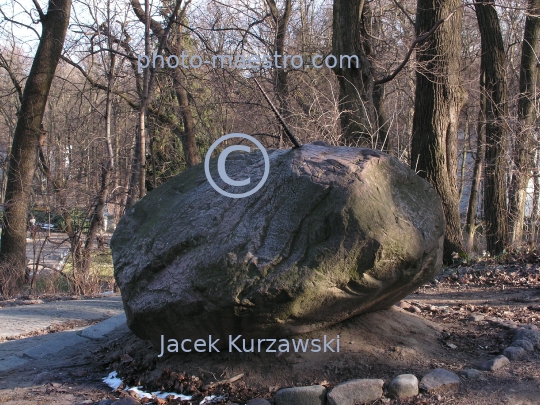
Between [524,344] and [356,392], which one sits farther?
[524,344]

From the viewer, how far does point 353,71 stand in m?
9.55

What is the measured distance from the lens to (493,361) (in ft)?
12.8

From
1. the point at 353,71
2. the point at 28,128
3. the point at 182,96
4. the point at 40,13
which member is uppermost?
the point at 40,13

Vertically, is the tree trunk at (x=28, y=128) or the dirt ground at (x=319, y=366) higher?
the tree trunk at (x=28, y=128)

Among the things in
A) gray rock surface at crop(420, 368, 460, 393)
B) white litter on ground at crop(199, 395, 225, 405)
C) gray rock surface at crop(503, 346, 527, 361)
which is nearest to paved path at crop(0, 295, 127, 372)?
white litter on ground at crop(199, 395, 225, 405)

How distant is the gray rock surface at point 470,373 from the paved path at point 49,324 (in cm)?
352

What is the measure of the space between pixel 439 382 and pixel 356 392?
0.59m

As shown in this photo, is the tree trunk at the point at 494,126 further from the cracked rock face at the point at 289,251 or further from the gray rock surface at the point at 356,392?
the gray rock surface at the point at 356,392

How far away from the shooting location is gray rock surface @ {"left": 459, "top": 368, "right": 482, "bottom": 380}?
3.73 m

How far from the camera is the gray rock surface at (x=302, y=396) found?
3508mm

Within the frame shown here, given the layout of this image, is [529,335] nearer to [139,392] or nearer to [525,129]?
[139,392]

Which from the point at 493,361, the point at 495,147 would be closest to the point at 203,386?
the point at 493,361

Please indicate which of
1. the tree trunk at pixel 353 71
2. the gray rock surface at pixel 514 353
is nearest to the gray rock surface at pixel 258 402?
the gray rock surface at pixel 514 353

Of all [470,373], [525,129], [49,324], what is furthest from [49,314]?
[525,129]
